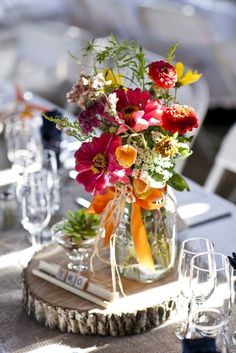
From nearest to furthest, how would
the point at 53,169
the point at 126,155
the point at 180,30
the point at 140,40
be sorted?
the point at 126,155 < the point at 53,169 < the point at 180,30 < the point at 140,40

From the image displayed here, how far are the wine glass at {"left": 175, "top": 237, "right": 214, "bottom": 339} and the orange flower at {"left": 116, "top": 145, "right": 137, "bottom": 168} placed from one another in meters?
0.21

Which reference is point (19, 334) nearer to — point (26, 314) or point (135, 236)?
point (26, 314)

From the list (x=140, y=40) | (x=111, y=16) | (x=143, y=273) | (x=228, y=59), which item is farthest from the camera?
(x=111, y=16)

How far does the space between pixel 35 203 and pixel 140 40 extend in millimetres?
3472

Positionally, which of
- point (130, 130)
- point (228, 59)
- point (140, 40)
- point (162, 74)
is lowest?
point (140, 40)

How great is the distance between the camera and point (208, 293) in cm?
139

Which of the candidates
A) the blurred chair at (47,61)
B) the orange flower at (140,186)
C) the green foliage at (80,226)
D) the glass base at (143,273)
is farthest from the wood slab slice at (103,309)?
the blurred chair at (47,61)

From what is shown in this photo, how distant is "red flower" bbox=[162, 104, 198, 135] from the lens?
1.39 meters

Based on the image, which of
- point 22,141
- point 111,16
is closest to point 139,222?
point 22,141

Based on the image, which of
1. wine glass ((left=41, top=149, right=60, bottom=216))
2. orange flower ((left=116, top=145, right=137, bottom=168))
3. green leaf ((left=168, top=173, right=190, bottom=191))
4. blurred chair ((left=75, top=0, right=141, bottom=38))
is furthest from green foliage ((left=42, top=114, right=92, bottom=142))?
blurred chair ((left=75, top=0, right=141, bottom=38))

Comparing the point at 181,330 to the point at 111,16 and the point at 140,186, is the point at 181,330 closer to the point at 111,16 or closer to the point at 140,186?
the point at 140,186

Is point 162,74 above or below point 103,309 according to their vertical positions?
above

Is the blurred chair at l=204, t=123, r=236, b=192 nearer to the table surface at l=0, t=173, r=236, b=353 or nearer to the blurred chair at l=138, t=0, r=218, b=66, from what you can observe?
the table surface at l=0, t=173, r=236, b=353

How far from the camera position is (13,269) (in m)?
1.74
